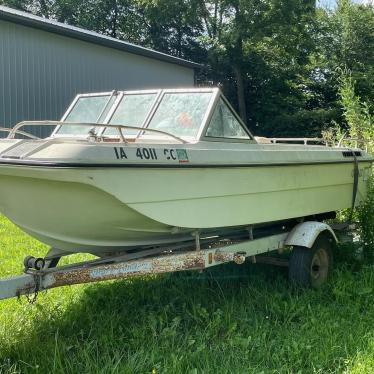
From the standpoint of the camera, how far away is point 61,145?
10.6 ft

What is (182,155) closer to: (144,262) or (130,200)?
(130,200)

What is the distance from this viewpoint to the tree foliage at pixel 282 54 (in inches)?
911

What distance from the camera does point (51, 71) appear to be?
531 inches

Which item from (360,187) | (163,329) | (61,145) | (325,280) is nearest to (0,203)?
(61,145)

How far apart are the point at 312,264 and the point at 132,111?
2200 millimetres

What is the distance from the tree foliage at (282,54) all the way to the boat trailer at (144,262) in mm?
18284

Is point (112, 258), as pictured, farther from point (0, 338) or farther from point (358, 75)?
point (358, 75)

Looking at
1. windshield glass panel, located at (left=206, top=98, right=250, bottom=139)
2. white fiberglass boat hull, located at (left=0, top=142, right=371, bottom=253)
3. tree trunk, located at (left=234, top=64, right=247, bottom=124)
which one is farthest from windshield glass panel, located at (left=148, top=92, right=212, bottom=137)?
tree trunk, located at (left=234, top=64, right=247, bottom=124)

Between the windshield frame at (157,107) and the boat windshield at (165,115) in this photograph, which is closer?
the windshield frame at (157,107)

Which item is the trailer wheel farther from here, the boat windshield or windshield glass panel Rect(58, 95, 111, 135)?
windshield glass panel Rect(58, 95, 111, 135)

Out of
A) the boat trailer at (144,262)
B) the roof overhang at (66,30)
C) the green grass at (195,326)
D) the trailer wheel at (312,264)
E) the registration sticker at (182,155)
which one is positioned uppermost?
the roof overhang at (66,30)

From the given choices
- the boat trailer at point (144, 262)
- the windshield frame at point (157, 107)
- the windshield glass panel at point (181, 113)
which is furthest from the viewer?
the windshield glass panel at point (181, 113)

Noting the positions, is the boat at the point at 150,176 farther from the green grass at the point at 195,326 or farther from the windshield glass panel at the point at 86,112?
the green grass at the point at 195,326

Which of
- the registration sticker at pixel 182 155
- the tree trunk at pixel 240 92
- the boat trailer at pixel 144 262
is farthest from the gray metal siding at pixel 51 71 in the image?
the registration sticker at pixel 182 155
